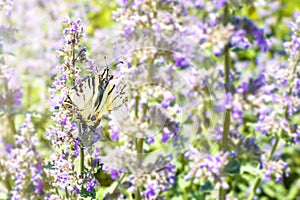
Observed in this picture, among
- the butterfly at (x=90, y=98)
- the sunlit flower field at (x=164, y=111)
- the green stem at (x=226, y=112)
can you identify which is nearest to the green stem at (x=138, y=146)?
the sunlit flower field at (x=164, y=111)

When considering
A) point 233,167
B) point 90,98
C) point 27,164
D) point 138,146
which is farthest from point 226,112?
point 90,98

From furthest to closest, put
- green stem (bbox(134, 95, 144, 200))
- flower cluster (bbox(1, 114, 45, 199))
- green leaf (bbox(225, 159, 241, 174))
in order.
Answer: green leaf (bbox(225, 159, 241, 174)) → green stem (bbox(134, 95, 144, 200)) → flower cluster (bbox(1, 114, 45, 199))

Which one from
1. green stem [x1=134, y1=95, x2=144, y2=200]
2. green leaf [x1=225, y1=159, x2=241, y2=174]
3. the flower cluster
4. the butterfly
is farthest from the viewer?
green leaf [x1=225, y1=159, x2=241, y2=174]

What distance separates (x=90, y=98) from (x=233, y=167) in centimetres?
173

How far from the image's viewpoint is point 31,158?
2.74 m

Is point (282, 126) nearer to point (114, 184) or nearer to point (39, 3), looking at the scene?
point (114, 184)

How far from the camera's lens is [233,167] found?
364 cm

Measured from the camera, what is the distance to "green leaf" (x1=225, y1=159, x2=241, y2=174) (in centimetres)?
362

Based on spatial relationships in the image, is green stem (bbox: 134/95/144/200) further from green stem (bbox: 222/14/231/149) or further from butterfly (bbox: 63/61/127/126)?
butterfly (bbox: 63/61/127/126)

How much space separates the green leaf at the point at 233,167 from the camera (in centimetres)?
362

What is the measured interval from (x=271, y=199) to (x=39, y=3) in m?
4.02

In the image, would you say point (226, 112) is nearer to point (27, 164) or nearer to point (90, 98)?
point (27, 164)

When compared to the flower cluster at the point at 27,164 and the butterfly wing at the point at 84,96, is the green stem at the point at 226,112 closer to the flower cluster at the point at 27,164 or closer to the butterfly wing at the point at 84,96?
the flower cluster at the point at 27,164

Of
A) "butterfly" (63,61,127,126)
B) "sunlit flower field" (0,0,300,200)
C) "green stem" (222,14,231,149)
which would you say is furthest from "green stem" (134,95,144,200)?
"butterfly" (63,61,127,126)
